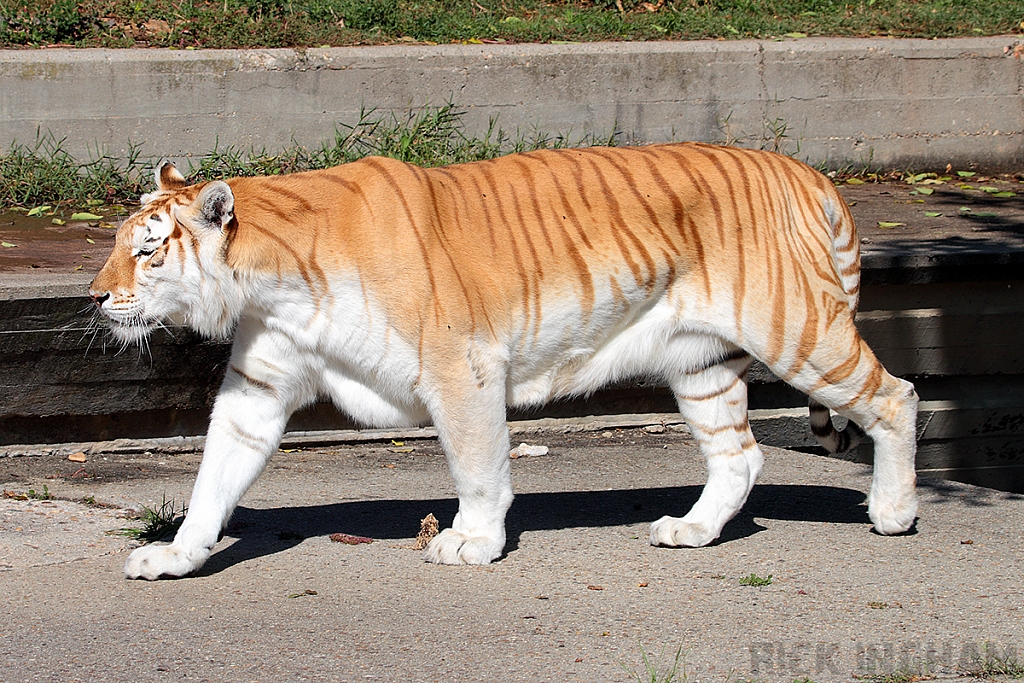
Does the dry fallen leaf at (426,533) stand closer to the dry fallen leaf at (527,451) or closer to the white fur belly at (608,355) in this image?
the white fur belly at (608,355)

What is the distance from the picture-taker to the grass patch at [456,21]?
27.3 feet

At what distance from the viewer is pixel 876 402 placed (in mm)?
4387

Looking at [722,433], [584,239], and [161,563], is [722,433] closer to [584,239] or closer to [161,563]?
[584,239]

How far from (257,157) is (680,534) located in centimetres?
463

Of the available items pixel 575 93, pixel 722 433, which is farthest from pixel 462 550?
pixel 575 93

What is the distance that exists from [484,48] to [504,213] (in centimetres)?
431

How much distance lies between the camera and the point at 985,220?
24.8ft

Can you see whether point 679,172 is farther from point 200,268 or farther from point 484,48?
point 484,48

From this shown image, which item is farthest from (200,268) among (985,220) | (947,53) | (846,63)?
(947,53)

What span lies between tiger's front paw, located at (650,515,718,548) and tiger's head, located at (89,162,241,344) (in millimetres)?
1755

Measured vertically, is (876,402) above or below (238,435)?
above

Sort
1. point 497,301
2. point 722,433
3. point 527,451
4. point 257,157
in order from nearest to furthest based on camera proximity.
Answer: point 497,301
point 722,433
point 527,451
point 257,157

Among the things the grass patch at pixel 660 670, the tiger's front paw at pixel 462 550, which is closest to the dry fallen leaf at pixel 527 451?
the tiger's front paw at pixel 462 550

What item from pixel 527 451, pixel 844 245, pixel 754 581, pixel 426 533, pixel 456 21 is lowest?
pixel 527 451
